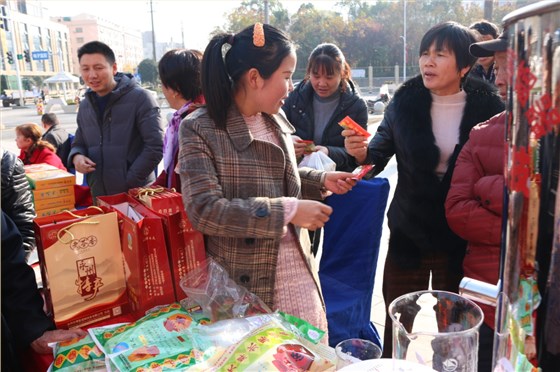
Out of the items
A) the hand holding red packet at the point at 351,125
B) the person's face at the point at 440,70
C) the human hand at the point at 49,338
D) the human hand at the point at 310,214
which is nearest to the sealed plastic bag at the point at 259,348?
the human hand at the point at 310,214

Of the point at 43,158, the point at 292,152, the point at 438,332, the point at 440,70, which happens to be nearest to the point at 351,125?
the point at 292,152

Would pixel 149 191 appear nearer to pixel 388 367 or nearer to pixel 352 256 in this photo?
pixel 352 256

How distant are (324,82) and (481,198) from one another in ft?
4.76

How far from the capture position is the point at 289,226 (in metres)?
1.38

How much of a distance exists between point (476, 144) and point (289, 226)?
2.28 feet

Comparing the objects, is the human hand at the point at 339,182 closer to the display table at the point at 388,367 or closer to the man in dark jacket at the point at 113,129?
the display table at the point at 388,367

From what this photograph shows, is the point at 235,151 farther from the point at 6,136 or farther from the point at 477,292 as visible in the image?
the point at 6,136

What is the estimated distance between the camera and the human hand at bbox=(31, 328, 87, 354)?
1.16m

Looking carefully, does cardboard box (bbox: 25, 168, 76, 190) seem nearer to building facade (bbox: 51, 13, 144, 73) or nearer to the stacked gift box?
the stacked gift box

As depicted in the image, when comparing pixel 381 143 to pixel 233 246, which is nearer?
pixel 233 246

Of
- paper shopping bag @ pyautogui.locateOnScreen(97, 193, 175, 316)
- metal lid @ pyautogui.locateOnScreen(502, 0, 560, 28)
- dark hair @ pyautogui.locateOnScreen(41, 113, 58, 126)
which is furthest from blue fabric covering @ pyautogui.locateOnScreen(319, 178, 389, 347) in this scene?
dark hair @ pyautogui.locateOnScreen(41, 113, 58, 126)

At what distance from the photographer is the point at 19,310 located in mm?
1195

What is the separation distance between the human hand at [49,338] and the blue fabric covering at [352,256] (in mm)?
901

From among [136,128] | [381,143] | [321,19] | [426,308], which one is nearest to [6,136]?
[136,128]
